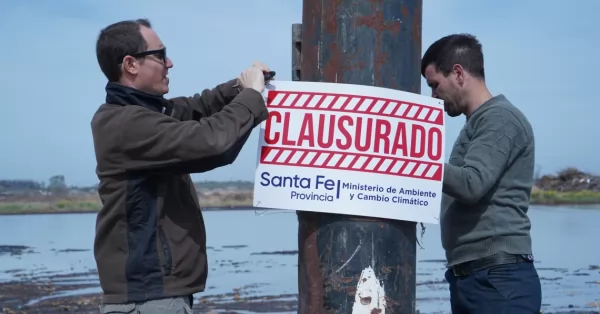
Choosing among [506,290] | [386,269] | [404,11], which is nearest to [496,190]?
[506,290]

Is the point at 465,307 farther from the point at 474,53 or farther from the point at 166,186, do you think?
the point at 166,186

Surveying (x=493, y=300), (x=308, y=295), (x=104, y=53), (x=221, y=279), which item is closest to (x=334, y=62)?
(x=308, y=295)

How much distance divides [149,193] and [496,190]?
157 cm

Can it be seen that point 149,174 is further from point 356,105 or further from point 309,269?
point 356,105

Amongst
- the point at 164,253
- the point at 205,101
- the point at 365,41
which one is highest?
the point at 365,41

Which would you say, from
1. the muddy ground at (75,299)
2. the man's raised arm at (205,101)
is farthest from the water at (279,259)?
the man's raised arm at (205,101)

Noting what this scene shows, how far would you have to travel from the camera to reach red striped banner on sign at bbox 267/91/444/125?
133 inches

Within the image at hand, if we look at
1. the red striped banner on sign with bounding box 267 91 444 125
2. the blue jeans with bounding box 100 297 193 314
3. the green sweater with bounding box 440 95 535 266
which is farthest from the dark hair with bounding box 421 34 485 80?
the blue jeans with bounding box 100 297 193 314

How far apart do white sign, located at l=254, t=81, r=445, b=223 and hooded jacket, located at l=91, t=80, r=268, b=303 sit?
9.3 inches

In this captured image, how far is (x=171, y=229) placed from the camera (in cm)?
380

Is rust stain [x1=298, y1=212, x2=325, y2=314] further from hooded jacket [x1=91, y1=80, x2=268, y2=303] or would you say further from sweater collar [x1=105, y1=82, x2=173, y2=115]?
sweater collar [x1=105, y1=82, x2=173, y2=115]

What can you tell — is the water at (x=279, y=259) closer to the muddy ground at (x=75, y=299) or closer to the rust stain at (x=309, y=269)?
the muddy ground at (x=75, y=299)

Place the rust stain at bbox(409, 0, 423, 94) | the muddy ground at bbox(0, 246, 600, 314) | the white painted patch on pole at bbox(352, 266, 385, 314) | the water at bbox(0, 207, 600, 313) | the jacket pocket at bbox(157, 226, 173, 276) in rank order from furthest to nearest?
the water at bbox(0, 207, 600, 313)
the muddy ground at bbox(0, 246, 600, 314)
the jacket pocket at bbox(157, 226, 173, 276)
the rust stain at bbox(409, 0, 423, 94)
the white painted patch on pole at bbox(352, 266, 385, 314)

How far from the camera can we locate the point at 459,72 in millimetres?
4270
